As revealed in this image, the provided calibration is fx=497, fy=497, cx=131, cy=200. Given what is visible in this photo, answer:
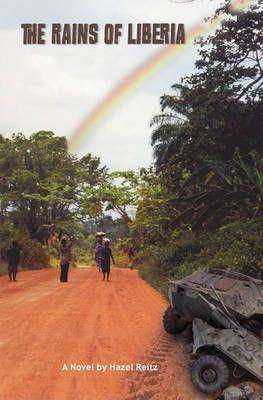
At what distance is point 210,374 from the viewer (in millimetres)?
7527

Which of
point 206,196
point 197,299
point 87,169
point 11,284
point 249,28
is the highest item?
point 249,28

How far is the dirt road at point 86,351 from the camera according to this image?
727 centimetres

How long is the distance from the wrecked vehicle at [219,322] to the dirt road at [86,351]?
0.42 metres

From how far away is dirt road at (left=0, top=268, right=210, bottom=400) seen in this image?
23.9ft

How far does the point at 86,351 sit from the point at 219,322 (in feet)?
7.90

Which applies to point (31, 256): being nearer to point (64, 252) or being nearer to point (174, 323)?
point (64, 252)

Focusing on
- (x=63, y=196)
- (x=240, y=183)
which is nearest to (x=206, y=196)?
(x=240, y=183)

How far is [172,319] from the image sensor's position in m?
10.7

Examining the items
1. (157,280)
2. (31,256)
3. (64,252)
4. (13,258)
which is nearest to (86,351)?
(64,252)

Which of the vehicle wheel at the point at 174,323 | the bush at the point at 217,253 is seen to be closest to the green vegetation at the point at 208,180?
the bush at the point at 217,253

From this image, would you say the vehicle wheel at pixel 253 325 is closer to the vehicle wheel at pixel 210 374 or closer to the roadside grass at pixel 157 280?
the vehicle wheel at pixel 210 374

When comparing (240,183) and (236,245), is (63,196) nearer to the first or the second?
(240,183)

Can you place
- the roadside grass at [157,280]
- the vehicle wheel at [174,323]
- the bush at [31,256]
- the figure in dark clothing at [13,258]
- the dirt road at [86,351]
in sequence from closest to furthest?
1. the dirt road at [86,351]
2. the vehicle wheel at [174,323]
3. the roadside grass at [157,280]
4. the figure in dark clothing at [13,258]
5. the bush at [31,256]

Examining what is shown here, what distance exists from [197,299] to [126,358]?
164 cm
